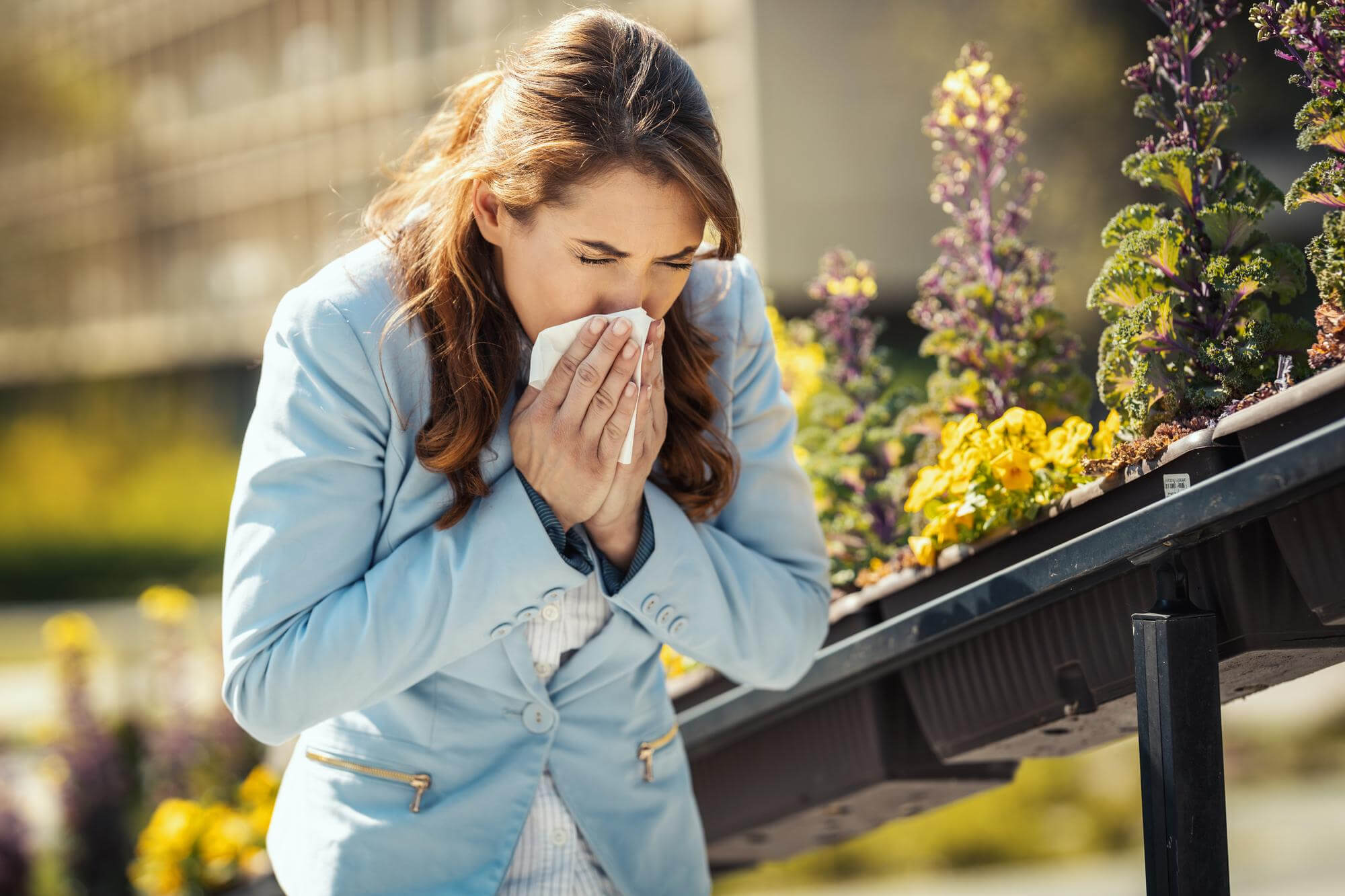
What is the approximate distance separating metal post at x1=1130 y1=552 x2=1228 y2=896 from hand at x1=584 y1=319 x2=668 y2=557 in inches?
23.3

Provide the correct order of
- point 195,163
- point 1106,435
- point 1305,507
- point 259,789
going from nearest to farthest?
point 1305,507
point 1106,435
point 259,789
point 195,163

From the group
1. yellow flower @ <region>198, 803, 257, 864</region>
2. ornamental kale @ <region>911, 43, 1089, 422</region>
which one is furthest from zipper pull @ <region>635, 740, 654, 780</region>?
yellow flower @ <region>198, 803, 257, 864</region>

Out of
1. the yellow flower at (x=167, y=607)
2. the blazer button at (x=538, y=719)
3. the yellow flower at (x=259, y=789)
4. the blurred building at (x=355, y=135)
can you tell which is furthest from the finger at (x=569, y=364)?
the yellow flower at (x=167, y=607)

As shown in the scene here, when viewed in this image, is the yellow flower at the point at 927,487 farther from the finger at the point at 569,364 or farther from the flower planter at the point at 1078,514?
the finger at the point at 569,364

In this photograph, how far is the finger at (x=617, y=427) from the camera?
1.46 metres

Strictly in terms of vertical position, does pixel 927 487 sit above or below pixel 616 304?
below

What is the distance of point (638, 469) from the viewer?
4.98 ft

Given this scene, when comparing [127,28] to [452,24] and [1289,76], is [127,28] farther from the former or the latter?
[1289,76]

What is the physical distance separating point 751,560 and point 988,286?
0.63m

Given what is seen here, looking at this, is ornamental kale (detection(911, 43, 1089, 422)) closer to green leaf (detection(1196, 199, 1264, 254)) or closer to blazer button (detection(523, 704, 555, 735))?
green leaf (detection(1196, 199, 1264, 254))

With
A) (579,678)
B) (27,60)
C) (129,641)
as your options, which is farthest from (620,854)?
(27,60)

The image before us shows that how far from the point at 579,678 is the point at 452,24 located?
45.9ft

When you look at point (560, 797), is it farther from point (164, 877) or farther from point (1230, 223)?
point (164, 877)

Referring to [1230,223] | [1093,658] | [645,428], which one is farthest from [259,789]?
[1230,223]
